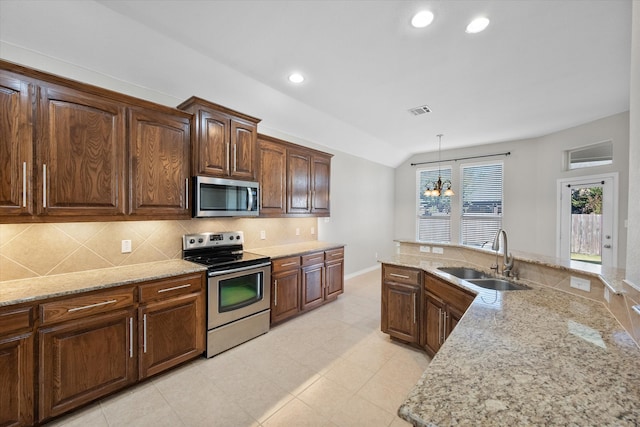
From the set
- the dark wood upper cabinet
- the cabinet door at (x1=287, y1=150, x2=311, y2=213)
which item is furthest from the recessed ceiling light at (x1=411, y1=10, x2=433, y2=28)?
the cabinet door at (x1=287, y1=150, x2=311, y2=213)

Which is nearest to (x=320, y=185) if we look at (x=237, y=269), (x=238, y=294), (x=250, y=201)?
(x=250, y=201)

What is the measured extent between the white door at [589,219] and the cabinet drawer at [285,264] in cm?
388

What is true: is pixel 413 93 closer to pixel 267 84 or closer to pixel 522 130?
pixel 267 84

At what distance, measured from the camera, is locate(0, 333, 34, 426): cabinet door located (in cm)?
159

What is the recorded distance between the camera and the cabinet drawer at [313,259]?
11.9 feet

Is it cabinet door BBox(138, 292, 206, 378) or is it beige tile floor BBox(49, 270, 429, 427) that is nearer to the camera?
beige tile floor BBox(49, 270, 429, 427)

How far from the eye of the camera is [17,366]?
163 cm

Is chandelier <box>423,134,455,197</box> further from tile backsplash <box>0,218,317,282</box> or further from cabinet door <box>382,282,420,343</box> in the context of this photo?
tile backsplash <box>0,218,317,282</box>

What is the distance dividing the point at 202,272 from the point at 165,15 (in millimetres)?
2165

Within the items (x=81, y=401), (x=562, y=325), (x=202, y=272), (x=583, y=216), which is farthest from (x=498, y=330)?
(x=583, y=216)

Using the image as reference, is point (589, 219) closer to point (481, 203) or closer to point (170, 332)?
point (481, 203)

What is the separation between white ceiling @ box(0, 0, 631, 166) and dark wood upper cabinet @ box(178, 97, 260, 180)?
38 centimetres

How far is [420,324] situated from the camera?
2.64 m

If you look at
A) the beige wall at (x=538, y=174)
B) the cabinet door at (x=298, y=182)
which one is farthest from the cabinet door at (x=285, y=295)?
the beige wall at (x=538, y=174)
